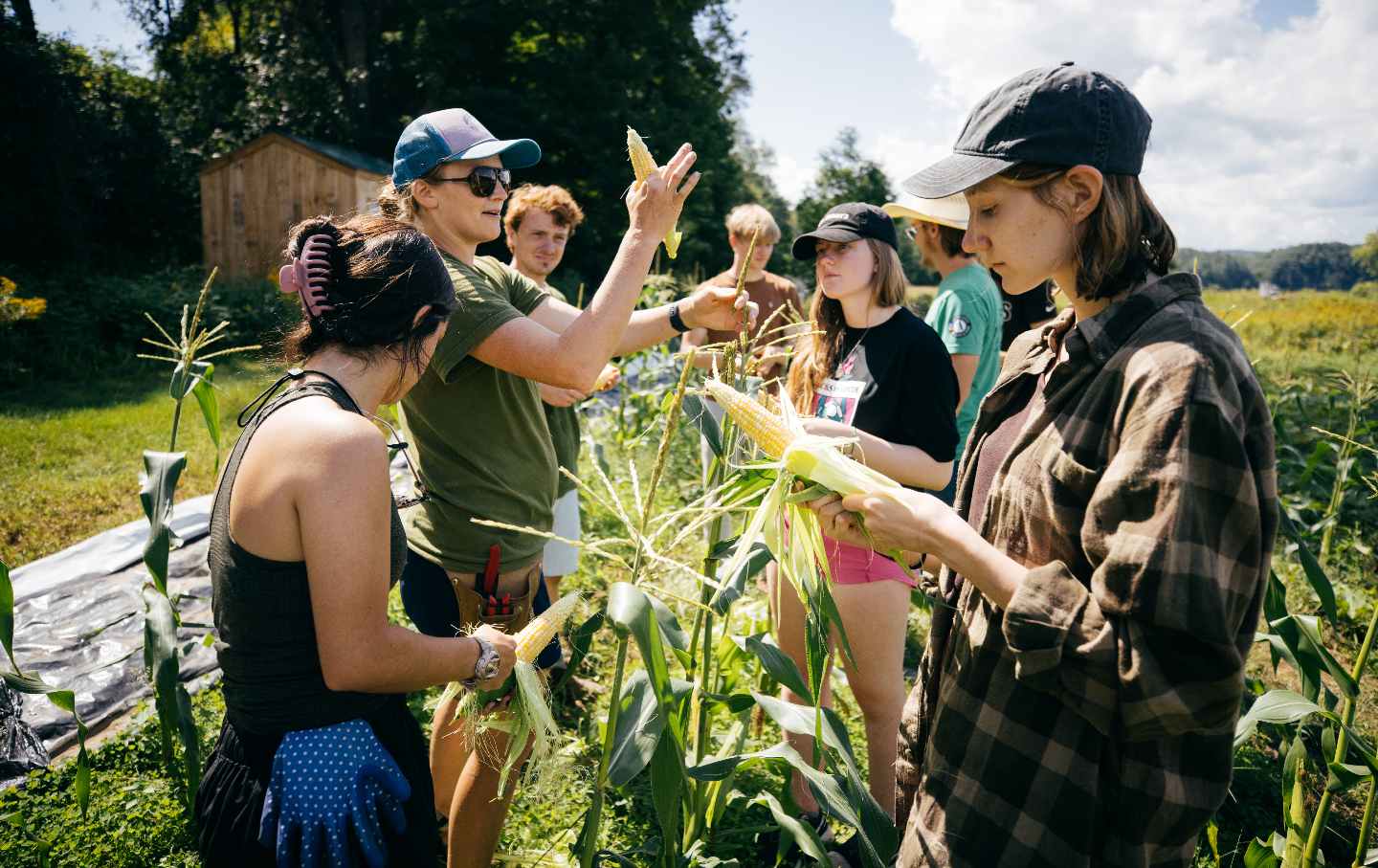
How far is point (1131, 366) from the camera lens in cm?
123

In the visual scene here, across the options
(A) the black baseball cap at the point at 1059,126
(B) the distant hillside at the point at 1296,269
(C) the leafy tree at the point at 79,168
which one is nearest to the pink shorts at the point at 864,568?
(A) the black baseball cap at the point at 1059,126

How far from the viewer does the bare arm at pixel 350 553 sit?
4.56 ft

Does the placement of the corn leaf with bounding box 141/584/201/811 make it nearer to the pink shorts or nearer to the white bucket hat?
the pink shorts

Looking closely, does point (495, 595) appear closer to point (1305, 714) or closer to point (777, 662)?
point (777, 662)

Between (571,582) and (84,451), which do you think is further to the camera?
(84,451)

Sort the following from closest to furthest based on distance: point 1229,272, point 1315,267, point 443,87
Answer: point 443,87
point 1315,267
point 1229,272

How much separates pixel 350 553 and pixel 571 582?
3.51m

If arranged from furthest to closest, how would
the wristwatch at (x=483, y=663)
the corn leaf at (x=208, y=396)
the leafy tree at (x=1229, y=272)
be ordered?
the leafy tree at (x=1229, y=272) < the corn leaf at (x=208, y=396) < the wristwatch at (x=483, y=663)

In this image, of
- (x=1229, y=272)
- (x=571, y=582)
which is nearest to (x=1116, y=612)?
(x=571, y=582)

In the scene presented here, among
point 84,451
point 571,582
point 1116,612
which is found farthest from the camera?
point 84,451

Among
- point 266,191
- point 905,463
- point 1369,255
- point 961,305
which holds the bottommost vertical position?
point 905,463

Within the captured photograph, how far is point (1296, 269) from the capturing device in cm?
3900

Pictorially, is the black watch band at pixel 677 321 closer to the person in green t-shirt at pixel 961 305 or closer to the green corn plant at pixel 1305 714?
the person in green t-shirt at pixel 961 305

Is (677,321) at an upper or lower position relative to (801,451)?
upper
